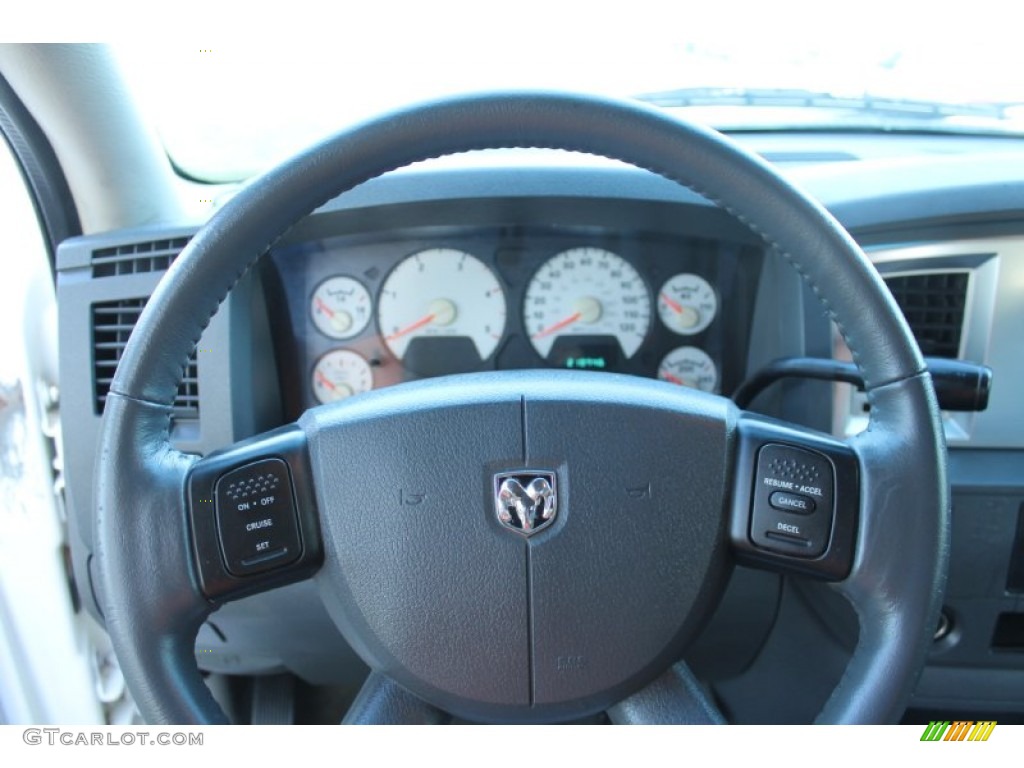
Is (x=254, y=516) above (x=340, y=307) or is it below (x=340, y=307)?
below

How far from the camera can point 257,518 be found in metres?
0.84

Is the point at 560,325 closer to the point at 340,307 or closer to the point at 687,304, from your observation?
the point at 687,304

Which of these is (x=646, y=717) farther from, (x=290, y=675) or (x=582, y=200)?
(x=290, y=675)

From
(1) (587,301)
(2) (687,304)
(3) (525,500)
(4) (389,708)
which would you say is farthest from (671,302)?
(4) (389,708)

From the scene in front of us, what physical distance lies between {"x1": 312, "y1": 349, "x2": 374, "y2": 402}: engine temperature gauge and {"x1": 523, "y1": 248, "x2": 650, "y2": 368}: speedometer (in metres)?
0.31

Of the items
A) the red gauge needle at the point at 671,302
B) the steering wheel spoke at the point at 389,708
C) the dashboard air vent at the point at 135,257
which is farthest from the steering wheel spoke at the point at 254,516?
the red gauge needle at the point at 671,302

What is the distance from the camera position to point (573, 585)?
864 mm

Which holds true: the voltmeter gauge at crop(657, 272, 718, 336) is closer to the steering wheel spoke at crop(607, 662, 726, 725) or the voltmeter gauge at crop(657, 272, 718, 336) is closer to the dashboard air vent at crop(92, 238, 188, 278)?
the steering wheel spoke at crop(607, 662, 726, 725)

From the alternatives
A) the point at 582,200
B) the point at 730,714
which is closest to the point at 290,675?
the point at 730,714

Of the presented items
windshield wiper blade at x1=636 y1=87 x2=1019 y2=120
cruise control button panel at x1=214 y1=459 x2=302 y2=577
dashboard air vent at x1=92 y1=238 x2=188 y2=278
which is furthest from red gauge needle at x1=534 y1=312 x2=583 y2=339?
cruise control button panel at x1=214 y1=459 x2=302 y2=577

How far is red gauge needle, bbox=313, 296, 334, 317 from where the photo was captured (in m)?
1.46

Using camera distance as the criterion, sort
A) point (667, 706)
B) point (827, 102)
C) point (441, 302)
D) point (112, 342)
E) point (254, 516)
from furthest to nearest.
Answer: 1. point (827, 102)
2. point (441, 302)
3. point (112, 342)
4. point (667, 706)
5. point (254, 516)

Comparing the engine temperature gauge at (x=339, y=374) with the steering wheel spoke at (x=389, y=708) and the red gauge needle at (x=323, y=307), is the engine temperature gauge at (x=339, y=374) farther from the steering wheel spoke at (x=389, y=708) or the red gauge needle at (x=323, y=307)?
the steering wheel spoke at (x=389, y=708)

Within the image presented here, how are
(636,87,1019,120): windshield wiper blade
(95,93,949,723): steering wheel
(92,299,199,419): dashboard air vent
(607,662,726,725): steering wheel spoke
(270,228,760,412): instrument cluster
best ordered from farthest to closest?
(636,87,1019,120): windshield wiper blade, (270,228,760,412): instrument cluster, (92,299,199,419): dashboard air vent, (607,662,726,725): steering wheel spoke, (95,93,949,723): steering wheel
